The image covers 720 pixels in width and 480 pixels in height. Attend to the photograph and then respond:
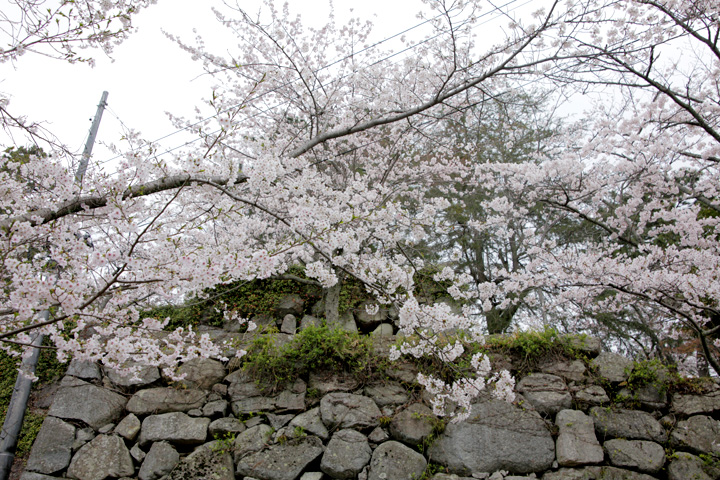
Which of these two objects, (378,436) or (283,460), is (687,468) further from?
(283,460)

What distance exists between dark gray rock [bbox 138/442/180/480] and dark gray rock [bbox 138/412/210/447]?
7 centimetres

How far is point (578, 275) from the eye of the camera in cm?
448

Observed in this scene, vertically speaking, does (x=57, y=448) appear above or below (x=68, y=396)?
below

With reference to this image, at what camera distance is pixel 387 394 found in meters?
3.96

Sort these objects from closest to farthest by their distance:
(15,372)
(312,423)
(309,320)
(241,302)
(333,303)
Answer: (312,423)
(15,372)
(333,303)
(309,320)
(241,302)

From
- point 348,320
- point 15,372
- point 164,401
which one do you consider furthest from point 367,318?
point 15,372

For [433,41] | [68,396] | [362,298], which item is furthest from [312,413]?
[433,41]

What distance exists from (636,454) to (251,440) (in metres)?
3.43

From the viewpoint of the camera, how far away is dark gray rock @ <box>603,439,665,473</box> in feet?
10.7

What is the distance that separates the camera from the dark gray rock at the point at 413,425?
3.62m

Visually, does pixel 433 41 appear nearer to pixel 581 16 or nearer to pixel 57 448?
pixel 581 16

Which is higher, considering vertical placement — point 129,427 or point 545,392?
point 545,392

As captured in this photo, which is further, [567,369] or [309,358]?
[309,358]

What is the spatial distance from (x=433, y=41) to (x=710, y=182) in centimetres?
437
